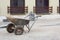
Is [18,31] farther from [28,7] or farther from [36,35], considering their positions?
[28,7]

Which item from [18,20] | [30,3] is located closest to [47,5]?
[30,3]

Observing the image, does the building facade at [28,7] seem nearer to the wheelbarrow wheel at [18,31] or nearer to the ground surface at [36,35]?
the ground surface at [36,35]

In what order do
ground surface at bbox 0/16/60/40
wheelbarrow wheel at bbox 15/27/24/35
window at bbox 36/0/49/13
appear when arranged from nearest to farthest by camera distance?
ground surface at bbox 0/16/60/40, wheelbarrow wheel at bbox 15/27/24/35, window at bbox 36/0/49/13

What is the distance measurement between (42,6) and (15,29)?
17779 millimetres

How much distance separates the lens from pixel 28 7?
91.8 feet

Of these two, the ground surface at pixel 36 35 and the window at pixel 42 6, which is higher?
the window at pixel 42 6

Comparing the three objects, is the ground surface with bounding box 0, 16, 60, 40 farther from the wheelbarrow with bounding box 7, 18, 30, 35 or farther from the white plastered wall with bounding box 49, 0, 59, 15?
the white plastered wall with bounding box 49, 0, 59, 15

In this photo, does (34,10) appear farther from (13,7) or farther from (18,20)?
(18,20)

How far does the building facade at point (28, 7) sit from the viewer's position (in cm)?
2728

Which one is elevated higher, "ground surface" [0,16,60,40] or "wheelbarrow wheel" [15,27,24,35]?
"wheelbarrow wheel" [15,27,24,35]

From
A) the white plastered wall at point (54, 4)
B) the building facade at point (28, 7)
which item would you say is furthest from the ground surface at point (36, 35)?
the white plastered wall at point (54, 4)

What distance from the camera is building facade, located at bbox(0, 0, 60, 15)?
27.3 m

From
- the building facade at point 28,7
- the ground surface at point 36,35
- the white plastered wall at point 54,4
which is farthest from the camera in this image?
the white plastered wall at point 54,4

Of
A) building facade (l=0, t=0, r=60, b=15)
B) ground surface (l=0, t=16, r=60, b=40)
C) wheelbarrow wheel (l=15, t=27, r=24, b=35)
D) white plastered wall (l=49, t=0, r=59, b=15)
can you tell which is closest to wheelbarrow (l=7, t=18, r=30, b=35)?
wheelbarrow wheel (l=15, t=27, r=24, b=35)
